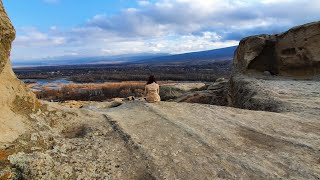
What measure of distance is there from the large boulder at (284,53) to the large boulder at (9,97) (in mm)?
22947

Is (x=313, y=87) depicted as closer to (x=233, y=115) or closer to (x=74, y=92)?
(x=233, y=115)

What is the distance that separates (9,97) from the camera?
12.1m

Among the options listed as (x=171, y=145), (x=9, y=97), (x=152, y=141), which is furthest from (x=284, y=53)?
(x=9, y=97)

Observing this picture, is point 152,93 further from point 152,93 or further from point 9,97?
point 9,97

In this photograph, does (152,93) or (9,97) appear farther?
(152,93)

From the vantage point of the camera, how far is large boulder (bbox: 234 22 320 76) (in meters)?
29.0

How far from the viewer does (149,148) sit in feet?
35.3

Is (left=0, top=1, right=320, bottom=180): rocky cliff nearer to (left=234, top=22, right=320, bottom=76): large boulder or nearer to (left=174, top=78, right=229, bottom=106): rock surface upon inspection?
(left=234, top=22, right=320, bottom=76): large boulder

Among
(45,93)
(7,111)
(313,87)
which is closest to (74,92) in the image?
(45,93)

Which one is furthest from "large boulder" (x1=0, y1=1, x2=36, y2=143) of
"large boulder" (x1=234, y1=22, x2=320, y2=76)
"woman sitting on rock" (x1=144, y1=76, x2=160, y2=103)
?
"large boulder" (x1=234, y1=22, x2=320, y2=76)

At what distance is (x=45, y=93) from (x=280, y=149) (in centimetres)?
9137

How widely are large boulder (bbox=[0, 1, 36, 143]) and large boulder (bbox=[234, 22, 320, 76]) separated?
22.9 meters

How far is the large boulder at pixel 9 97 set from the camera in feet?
35.2

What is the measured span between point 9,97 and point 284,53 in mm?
24813
